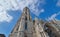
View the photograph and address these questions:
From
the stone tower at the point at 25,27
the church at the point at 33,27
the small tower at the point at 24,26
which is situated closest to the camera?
the church at the point at 33,27

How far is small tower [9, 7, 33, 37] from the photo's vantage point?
7456 cm

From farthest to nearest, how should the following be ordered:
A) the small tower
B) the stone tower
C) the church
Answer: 1. the small tower
2. the stone tower
3. the church

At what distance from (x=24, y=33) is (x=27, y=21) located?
8670mm

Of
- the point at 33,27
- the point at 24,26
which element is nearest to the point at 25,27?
the point at 24,26

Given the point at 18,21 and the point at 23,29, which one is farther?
the point at 18,21

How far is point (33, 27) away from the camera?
68.4 m

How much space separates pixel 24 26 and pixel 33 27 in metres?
12.2

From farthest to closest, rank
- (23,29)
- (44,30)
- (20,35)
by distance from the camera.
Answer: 1. (23,29)
2. (20,35)
3. (44,30)

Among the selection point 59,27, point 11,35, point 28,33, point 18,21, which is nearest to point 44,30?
point 59,27

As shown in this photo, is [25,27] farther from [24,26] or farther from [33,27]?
[33,27]

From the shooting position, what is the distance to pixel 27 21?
269 feet

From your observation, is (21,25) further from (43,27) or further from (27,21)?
(43,27)

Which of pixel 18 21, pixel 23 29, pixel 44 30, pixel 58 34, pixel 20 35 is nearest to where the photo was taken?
pixel 58 34

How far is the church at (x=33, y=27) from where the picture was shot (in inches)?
2134
